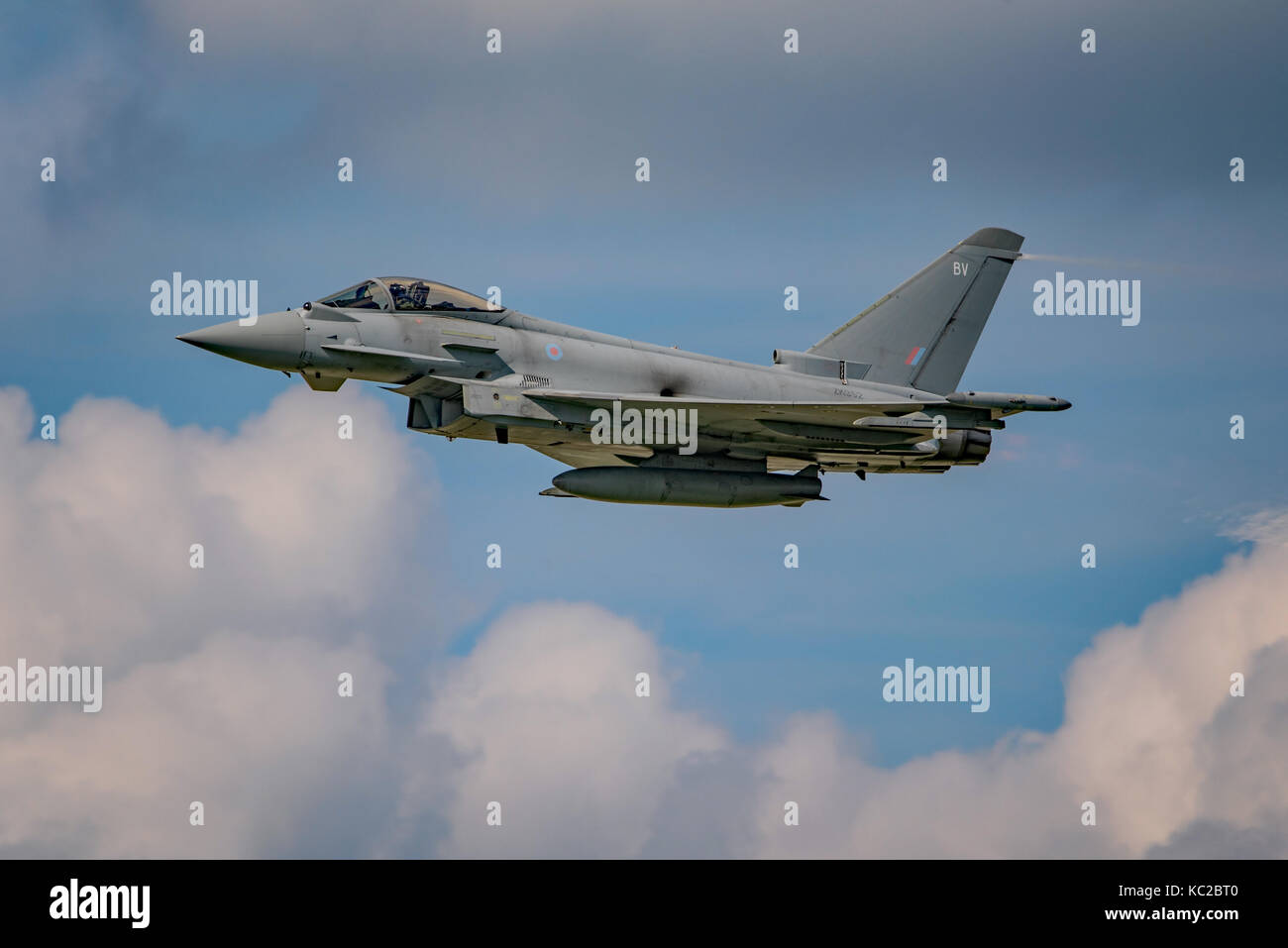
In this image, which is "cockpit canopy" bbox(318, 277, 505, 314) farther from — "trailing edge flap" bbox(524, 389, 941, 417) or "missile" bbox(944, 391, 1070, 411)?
"missile" bbox(944, 391, 1070, 411)

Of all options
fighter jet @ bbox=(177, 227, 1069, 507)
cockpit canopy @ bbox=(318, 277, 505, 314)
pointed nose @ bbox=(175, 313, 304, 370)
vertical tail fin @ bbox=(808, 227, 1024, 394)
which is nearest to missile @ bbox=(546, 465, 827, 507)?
fighter jet @ bbox=(177, 227, 1069, 507)

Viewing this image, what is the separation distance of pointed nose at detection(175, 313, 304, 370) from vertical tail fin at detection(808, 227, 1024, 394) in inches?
477

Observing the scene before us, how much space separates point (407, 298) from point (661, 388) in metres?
5.66

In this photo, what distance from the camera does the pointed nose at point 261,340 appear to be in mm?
30734

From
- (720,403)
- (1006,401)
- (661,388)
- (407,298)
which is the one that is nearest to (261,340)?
(407,298)

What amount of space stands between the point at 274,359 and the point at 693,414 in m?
8.63

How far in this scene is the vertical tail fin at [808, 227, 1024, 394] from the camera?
36875 millimetres

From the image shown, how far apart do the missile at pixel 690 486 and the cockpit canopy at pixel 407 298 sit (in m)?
4.05

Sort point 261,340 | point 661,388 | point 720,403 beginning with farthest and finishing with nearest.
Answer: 1. point 661,388
2. point 720,403
3. point 261,340

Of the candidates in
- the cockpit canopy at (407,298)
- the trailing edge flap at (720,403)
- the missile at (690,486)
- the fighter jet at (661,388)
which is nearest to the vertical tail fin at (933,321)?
the fighter jet at (661,388)

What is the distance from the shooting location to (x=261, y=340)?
30.9m

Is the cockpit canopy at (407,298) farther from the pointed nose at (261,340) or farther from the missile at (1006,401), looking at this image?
the missile at (1006,401)

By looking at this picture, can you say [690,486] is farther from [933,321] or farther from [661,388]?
[933,321]
